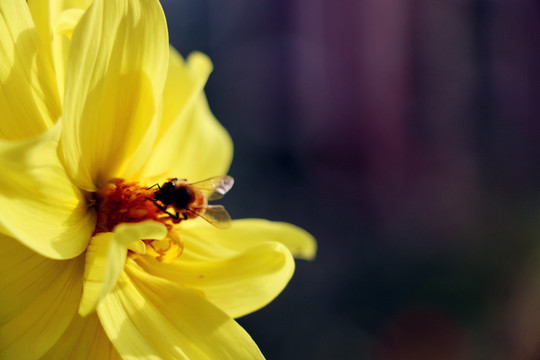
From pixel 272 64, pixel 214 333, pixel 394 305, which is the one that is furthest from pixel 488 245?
pixel 214 333

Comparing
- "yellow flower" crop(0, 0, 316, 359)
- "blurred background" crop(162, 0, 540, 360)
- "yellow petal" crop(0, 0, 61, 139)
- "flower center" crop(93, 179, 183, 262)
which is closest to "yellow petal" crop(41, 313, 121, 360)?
"yellow flower" crop(0, 0, 316, 359)

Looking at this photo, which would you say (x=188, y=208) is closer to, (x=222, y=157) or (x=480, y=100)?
(x=222, y=157)

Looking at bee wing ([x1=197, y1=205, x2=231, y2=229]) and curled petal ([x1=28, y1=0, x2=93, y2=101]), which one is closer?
curled petal ([x1=28, y1=0, x2=93, y2=101])

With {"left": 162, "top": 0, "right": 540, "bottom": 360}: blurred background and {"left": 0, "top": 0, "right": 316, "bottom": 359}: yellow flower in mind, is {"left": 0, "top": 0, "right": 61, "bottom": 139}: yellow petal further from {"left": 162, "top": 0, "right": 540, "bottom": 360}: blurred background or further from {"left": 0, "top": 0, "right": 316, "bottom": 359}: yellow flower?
{"left": 162, "top": 0, "right": 540, "bottom": 360}: blurred background

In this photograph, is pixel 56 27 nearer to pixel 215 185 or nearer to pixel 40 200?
pixel 40 200

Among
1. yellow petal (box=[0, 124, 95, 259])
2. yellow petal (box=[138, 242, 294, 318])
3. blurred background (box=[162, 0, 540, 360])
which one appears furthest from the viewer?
blurred background (box=[162, 0, 540, 360])

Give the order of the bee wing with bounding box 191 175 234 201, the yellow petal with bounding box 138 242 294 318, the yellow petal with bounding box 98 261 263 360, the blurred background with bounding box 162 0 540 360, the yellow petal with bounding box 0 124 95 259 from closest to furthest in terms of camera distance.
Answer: the yellow petal with bounding box 0 124 95 259, the yellow petal with bounding box 98 261 263 360, the yellow petal with bounding box 138 242 294 318, the bee wing with bounding box 191 175 234 201, the blurred background with bounding box 162 0 540 360
